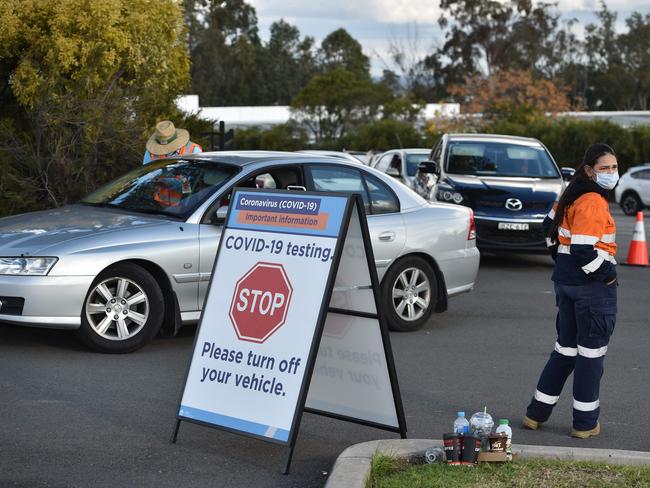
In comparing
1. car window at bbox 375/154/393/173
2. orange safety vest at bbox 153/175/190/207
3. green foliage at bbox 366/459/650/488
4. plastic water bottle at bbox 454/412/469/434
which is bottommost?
green foliage at bbox 366/459/650/488

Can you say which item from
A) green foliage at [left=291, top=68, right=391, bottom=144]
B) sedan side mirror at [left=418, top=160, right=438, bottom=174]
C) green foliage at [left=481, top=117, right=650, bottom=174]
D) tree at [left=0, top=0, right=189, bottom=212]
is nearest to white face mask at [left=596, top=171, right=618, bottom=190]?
tree at [left=0, top=0, right=189, bottom=212]

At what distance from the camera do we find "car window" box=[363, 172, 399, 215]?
10023 millimetres

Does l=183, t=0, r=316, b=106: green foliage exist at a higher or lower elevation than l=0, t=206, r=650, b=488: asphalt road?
higher

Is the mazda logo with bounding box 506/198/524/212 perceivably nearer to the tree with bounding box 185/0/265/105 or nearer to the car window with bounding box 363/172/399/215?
the car window with bounding box 363/172/399/215

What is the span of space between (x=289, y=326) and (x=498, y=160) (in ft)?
35.6

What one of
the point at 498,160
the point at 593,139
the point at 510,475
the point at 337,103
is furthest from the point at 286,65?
the point at 510,475

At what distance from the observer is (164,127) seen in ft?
38.8

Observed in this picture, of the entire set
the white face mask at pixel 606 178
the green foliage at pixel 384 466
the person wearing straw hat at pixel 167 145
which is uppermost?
the white face mask at pixel 606 178

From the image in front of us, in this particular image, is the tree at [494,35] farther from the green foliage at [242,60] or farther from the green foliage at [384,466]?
the green foliage at [384,466]

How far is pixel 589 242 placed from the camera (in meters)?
6.29

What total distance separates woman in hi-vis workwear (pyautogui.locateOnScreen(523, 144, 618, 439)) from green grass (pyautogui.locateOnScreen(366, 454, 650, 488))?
944 mm

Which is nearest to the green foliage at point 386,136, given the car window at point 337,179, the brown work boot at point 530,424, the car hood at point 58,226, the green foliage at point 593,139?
the green foliage at point 593,139

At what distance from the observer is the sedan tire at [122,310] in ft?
27.9

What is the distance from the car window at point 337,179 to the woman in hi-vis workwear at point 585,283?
11.3ft
